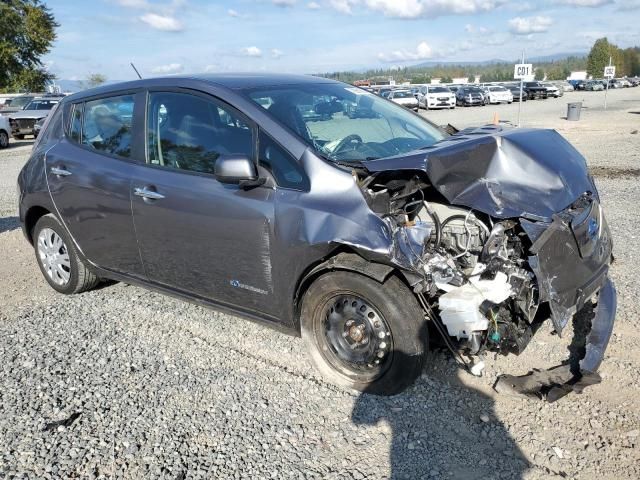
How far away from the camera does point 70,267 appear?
5047 millimetres

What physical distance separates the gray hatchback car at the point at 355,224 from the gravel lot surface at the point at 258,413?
23 cm

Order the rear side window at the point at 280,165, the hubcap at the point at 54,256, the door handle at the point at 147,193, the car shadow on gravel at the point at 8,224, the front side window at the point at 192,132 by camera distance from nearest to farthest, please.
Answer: the rear side window at the point at 280,165
the front side window at the point at 192,132
the door handle at the point at 147,193
the hubcap at the point at 54,256
the car shadow on gravel at the point at 8,224

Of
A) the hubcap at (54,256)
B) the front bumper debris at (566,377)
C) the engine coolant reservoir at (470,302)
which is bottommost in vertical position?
the front bumper debris at (566,377)

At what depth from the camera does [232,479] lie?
8.98ft

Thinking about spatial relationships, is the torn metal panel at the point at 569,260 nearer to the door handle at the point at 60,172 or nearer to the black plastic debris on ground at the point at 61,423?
the black plastic debris on ground at the point at 61,423

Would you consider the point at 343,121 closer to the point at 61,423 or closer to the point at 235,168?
the point at 235,168

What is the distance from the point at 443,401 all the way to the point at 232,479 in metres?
1.31

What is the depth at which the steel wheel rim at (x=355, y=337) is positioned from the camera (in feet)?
10.7

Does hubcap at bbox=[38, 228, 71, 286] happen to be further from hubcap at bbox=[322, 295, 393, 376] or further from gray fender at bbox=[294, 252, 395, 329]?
hubcap at bbox=[322, 295, 393, 376]

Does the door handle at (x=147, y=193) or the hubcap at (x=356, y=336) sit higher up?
the door handle at (x=147, y=193)

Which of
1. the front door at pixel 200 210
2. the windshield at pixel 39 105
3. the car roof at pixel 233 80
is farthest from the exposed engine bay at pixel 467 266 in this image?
the windshield at pixel 39 105

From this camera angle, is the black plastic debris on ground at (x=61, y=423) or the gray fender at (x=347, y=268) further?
the black plastic debris on ground at (x=61, y=423)

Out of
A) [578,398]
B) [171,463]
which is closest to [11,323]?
[171,463]

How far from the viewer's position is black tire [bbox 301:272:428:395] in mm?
3131
